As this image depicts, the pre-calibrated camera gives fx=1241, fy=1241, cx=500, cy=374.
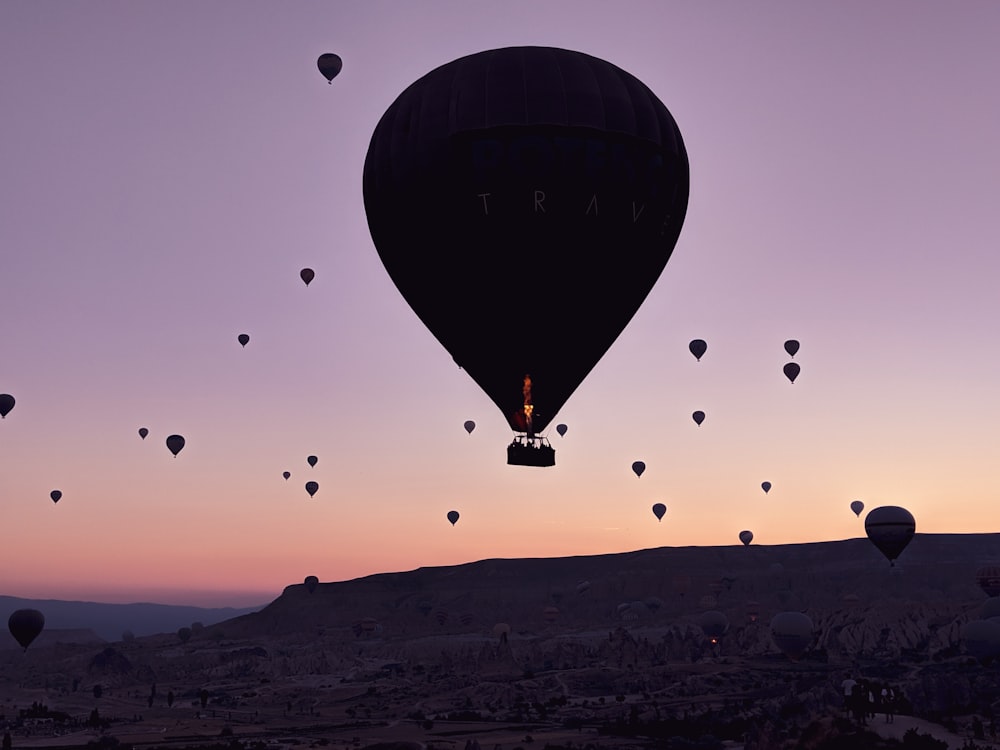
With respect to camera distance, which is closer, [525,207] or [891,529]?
[525,207]

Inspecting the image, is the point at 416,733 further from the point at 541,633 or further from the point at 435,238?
the point at 541,633

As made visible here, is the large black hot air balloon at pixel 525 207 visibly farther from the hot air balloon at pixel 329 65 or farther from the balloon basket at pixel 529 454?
the hot air balloon at pixel 329 65

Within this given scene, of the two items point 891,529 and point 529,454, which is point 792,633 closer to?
point 891,529

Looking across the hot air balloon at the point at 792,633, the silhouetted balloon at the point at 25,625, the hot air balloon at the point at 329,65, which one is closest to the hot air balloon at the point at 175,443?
the silhouetted balloon at the point at 25,625

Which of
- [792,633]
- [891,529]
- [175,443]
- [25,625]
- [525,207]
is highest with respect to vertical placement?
[175,443]

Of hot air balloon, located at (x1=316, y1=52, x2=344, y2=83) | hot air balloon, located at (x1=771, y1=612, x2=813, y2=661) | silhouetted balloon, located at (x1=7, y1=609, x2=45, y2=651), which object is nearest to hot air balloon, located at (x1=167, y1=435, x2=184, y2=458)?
silhouetted balloon, located at (x1=7, y1=609, x2=45, y2=651)

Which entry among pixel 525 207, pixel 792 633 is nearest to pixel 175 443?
pixel 792 633
